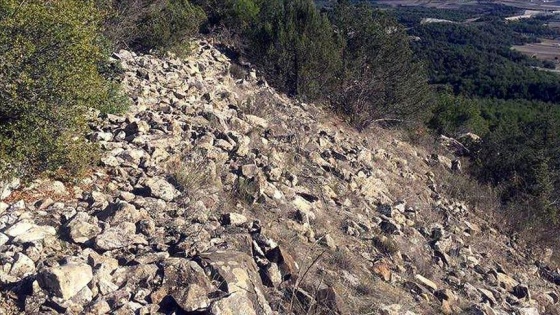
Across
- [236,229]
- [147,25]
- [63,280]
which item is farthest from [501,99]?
[63,280]

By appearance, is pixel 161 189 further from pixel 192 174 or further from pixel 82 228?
pixel 82 228

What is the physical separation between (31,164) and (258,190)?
92.1 inches

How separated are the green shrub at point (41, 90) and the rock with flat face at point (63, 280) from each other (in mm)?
1433

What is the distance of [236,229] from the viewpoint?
4695 mm

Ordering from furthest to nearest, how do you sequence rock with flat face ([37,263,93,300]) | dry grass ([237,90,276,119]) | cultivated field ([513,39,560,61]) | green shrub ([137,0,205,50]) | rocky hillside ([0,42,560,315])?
1. cultivated field ([513,39,560,61])
2. green shrub ([137,0,205,50])
3. dry grass ([237,90,276,119])
4. rocky hillside ([0,42,560,315])
5. rock with flat face ([37,263,93,300])

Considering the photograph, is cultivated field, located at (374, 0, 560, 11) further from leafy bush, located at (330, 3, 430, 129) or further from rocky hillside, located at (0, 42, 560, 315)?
rocky hillside, located at (0, 42, 560, 315)

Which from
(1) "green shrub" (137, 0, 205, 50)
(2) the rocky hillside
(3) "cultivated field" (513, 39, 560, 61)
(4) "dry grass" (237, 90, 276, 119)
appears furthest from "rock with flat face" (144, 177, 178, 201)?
(3) "cultivated field" (513, 39, 560, 61)

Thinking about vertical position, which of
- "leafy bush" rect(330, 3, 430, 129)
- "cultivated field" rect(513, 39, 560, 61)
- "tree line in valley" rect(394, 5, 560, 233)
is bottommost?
"cultivated field" rect(513, 39, 560, 61)

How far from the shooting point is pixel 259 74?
40.4 feet

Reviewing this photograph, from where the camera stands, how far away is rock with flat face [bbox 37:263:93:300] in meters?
3.34

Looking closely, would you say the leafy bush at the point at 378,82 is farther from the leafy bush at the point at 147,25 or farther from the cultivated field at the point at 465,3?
the cultivated field at the point at 465,3

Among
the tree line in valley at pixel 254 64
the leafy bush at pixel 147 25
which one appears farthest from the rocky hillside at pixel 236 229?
the leafy bush at pixel 147 25

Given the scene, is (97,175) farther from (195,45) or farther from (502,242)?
(195,45)

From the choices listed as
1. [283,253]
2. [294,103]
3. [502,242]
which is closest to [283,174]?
[283,253]
